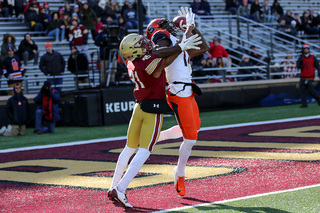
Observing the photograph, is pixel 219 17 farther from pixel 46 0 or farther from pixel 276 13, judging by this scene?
pixel 46 0

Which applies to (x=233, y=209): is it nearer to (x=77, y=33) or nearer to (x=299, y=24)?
(x=77, y=33)

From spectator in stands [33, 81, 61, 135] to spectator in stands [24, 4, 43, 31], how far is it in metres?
6.25

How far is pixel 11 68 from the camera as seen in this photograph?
48.9 feet

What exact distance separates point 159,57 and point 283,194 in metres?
1.67

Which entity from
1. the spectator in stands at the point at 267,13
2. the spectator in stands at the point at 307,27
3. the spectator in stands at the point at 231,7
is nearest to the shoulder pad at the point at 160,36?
the spectator in stands at the point at 231,7

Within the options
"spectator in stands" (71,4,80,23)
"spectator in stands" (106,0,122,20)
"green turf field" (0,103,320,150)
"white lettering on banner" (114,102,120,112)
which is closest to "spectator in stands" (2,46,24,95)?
"green turf field" (0,103,320,150)

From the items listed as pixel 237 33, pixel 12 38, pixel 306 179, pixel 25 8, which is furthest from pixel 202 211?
pixel 237 33

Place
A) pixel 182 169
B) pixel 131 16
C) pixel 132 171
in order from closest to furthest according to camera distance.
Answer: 1. pixel 132 171
2. pixel 182 169
3. pixel 131 16

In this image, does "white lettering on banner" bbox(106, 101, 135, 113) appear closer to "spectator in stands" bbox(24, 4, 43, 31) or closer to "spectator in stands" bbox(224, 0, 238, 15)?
"spectator in stands" bbox(24, 4, 43, 31)

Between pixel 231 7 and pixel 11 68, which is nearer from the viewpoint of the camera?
pixel 11 68

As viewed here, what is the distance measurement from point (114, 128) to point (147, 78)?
830 cm

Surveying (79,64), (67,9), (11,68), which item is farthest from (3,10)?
(11,68)

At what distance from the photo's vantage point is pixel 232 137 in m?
10.4

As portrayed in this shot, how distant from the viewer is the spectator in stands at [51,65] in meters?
15.2
